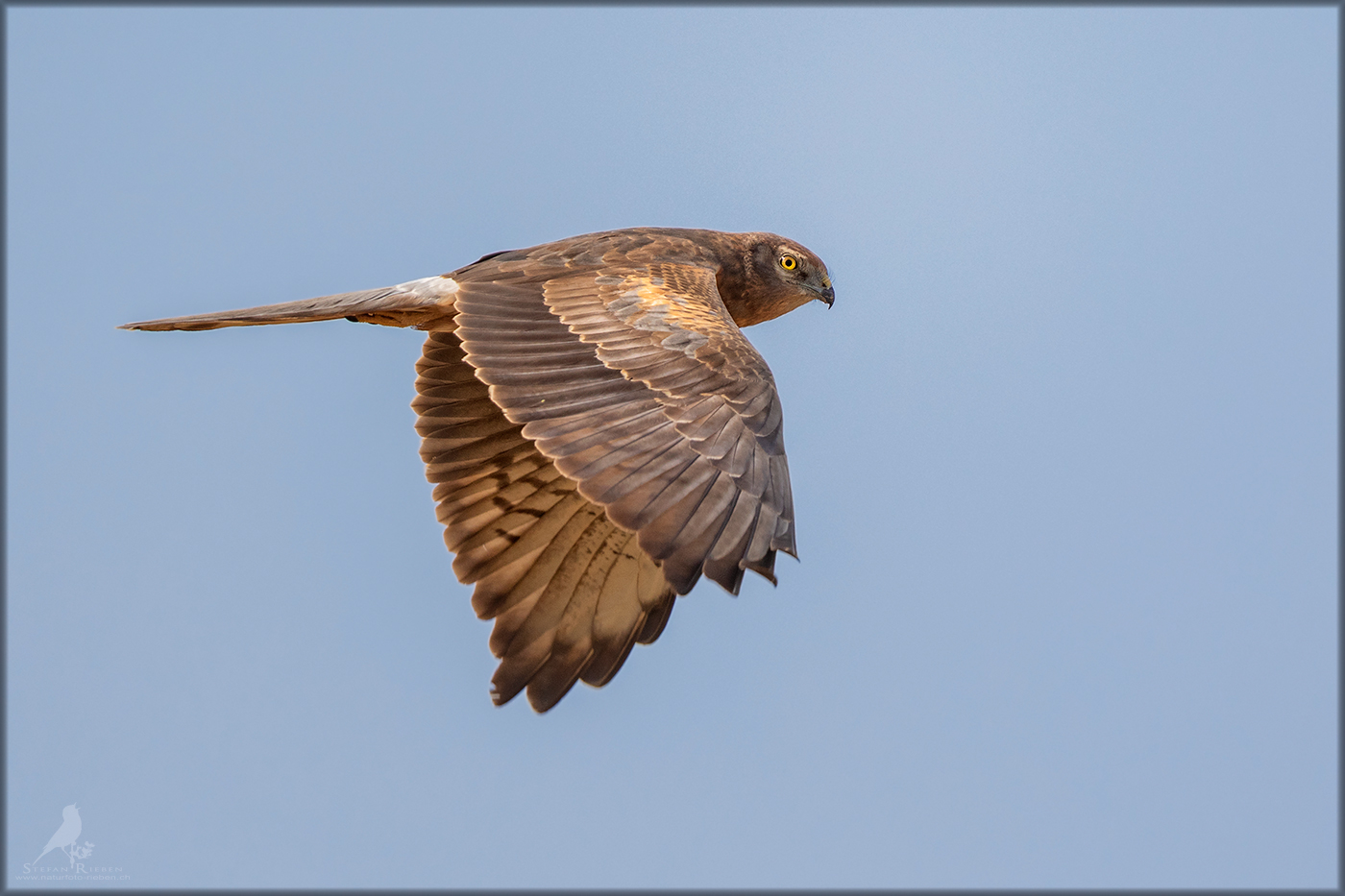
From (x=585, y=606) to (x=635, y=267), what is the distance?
1999 millimetres

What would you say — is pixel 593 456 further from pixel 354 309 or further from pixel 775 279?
pixel 775 279

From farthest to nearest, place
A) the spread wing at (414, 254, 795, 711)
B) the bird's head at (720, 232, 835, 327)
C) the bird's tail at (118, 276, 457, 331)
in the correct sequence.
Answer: the bird's head at (720, 232, 835, 327) < the bird's tail at (118, 276, 457, 331) < the spread wing at (414, 254, 795, 711)

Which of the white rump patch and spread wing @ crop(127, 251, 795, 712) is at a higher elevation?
the white rump patch

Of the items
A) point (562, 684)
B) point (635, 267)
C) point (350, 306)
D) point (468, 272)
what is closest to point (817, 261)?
point (635, 267)

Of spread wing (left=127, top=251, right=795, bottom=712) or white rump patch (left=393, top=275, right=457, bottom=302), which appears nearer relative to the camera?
spread wing (left=127, top=251, right=795, bottom=712)

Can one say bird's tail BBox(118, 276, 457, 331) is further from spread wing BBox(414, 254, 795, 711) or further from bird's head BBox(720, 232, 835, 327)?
bird's head BBox(720, 232, 835, 327)

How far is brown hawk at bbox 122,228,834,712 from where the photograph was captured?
220 inches

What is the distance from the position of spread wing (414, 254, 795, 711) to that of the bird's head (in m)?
1.36

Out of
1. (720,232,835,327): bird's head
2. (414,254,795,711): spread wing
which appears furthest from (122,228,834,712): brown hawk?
(720,232,835,327): bird's head

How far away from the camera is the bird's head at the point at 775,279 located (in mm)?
9211

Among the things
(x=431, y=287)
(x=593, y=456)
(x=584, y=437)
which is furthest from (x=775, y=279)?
(x=593, y=456)

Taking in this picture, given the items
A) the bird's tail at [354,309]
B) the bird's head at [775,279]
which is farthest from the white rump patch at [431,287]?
the bird's head at [775,279]

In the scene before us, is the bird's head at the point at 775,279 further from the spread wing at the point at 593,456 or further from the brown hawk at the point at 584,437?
the spread wing at the point at 593,456

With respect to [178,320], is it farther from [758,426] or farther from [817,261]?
[817,261]
